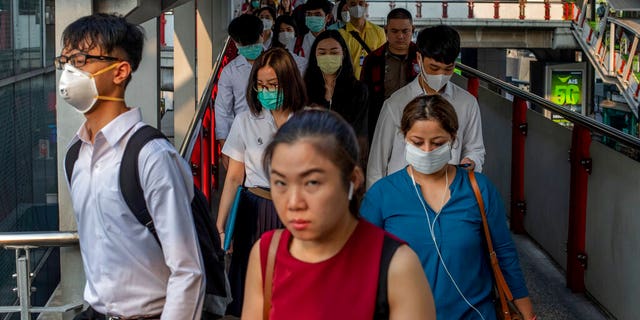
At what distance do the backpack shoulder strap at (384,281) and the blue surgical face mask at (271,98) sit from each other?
2.86 metres

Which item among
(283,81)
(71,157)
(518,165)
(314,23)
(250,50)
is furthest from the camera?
(314,23)

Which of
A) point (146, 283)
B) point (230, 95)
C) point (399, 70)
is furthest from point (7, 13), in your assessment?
point (146, 283)

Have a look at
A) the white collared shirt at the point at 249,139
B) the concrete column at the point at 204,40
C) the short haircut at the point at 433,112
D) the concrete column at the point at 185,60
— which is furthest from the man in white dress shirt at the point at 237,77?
the concrete column at the point at 204,40

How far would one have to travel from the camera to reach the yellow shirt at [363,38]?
9945 millimetres

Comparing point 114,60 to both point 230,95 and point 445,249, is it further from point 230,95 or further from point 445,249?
point 230,95

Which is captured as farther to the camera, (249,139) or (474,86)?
(474,86)

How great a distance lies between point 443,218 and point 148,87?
568 cm

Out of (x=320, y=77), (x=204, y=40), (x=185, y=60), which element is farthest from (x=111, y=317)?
(x=204, y=40)

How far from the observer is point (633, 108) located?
3052cm

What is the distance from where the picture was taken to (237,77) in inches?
324

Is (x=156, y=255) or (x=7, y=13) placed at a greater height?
(x=7, y=13)

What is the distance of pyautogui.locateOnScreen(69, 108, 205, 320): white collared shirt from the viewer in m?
3.20

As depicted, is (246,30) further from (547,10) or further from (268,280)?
(547,10)

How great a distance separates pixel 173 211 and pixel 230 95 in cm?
510
